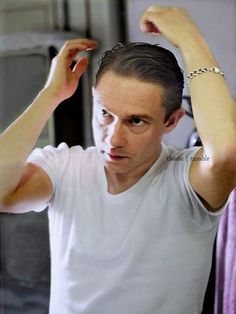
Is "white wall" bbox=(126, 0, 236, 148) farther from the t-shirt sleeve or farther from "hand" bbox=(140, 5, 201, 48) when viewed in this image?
the t-shirt sleeve

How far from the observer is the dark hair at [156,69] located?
0.42 m

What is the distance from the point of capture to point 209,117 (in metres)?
0.39

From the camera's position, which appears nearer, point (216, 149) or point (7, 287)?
point (216, 149)

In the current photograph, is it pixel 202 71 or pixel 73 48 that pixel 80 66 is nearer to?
pixel 73 48

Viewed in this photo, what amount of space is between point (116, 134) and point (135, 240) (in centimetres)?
11

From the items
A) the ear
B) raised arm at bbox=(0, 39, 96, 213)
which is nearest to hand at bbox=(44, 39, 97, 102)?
raised arm at bbox=(0, 39, 96, 213)

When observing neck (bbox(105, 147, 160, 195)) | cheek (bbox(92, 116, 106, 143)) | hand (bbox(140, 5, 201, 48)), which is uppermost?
hand (bbox(140, 5, 201, 48))

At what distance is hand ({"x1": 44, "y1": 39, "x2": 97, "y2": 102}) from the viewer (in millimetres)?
455

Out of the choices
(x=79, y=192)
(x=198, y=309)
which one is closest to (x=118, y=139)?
(x=79, y=192)

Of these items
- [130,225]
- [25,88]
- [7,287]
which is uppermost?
[25,88]

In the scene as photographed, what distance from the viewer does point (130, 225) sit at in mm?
441

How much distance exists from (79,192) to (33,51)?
0.51 ft

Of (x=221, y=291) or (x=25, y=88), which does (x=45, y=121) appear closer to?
(x=25, y=88)

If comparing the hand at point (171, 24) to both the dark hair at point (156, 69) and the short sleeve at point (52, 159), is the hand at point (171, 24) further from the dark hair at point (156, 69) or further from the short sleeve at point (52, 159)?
the short sleeve at point (52, 159)
